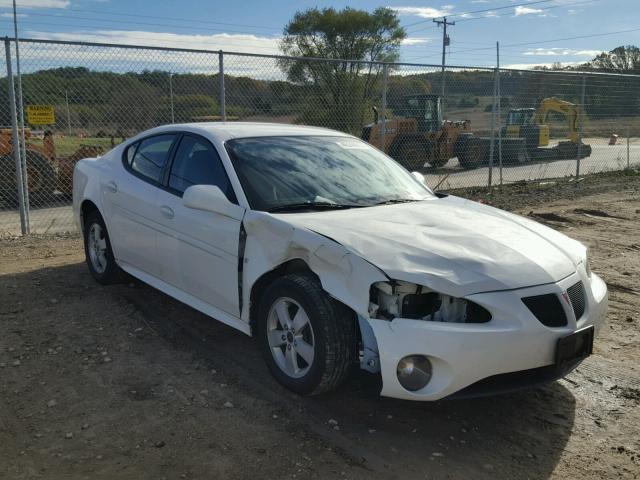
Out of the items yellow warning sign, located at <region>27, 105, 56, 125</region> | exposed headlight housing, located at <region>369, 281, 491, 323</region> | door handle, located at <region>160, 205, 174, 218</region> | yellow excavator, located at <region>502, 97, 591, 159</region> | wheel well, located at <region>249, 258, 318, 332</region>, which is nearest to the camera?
exposed headlight housing, located at <region>369, 281, 491, 323</region>

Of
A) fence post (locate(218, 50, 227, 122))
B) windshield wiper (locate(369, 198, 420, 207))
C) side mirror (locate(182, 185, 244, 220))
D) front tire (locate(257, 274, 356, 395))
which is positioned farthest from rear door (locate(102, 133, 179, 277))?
fence post (locate(218, 50, 227, 122))

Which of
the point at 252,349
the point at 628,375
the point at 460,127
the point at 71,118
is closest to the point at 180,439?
the point at 252,349

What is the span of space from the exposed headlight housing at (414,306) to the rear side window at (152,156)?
2358mm

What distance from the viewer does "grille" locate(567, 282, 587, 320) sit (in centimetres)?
333

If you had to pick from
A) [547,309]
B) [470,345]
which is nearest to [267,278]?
[470,345]

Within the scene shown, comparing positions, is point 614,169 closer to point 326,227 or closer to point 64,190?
point 64,190

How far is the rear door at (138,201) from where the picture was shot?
4.75m

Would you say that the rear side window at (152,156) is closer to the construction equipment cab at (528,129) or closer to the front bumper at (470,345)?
the front bumper at (470,345)

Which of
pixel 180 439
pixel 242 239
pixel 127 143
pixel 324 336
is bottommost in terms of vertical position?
pixel 180 439

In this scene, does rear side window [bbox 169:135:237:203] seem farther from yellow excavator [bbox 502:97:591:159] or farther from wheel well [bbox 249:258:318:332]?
yellow excavator [bbox 502:97:591:159]

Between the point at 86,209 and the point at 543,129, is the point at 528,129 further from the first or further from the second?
the point at 86,209

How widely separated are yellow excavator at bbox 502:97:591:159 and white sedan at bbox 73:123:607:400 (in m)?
15.0

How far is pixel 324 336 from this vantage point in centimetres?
325

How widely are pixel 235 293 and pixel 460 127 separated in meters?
17.0
